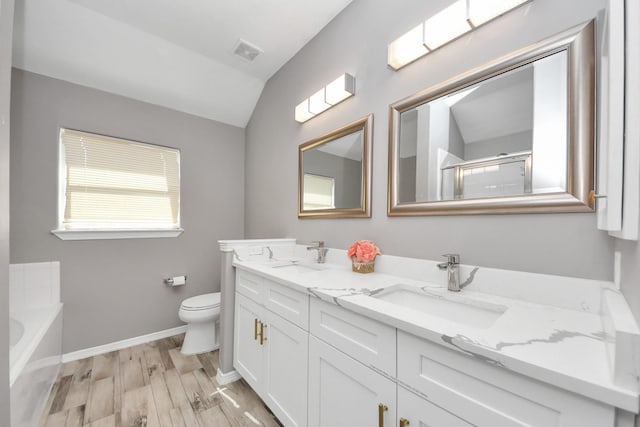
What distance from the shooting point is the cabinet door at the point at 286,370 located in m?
1.13

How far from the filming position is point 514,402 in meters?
0.54

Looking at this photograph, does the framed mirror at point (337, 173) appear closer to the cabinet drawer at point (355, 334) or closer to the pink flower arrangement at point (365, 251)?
the pink flower arrangement at point (365, 251)

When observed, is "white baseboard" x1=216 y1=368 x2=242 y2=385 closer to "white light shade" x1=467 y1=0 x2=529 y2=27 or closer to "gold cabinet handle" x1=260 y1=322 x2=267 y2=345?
"gold cabinet handle" x1=260 y1=322 x2=267 y2=345

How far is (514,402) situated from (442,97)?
120 centimetres

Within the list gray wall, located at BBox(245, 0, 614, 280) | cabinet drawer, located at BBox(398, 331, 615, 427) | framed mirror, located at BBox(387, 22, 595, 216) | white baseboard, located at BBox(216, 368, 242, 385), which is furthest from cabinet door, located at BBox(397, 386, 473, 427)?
white baseboard, located at BBox(216, 368, 242, 385)

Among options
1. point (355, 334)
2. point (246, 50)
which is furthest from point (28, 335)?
point (246, 50)

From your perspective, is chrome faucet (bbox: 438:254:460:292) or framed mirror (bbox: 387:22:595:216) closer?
framed mirror (bbox: 387:22:595:216)

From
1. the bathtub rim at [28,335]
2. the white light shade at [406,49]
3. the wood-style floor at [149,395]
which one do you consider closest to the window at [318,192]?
the white light shade at [406,49]

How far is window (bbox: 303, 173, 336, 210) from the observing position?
185cm

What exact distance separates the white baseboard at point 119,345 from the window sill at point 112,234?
909 mm

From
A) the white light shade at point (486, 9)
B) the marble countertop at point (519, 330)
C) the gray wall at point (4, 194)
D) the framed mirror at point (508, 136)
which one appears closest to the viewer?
the marble countertop at point (519, 330)

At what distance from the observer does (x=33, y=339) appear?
1.37 metres

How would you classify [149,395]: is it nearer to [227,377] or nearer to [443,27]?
[227,377]

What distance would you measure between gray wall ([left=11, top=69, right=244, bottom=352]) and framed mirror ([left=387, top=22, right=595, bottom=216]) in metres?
2.09
